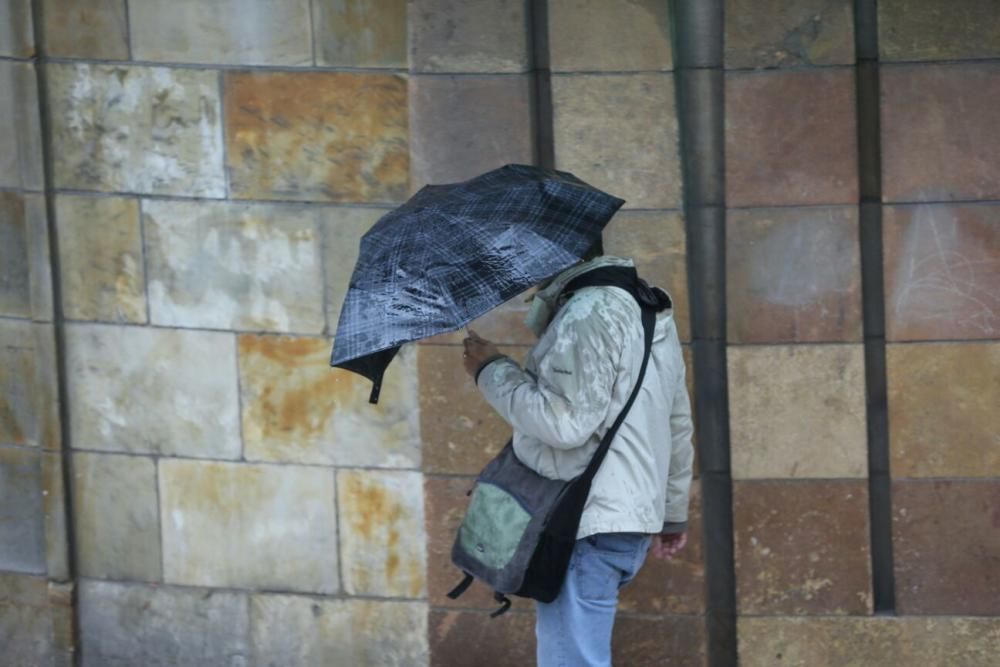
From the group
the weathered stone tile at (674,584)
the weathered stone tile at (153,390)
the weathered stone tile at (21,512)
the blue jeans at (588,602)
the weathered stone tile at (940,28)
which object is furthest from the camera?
the weathered stone tile at (21,512)

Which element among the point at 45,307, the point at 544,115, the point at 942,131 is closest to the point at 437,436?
the point at 544,115

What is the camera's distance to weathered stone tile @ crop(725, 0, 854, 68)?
5445mm

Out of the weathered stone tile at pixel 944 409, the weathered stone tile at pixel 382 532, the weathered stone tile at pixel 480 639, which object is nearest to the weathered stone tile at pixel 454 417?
the weathered stone tile at pixel 382 532

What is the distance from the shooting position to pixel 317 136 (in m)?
5.90

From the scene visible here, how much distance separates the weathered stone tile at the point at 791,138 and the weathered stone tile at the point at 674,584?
111 centimetres

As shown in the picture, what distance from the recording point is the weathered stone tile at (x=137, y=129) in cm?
599

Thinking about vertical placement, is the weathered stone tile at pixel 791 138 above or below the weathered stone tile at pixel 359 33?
below

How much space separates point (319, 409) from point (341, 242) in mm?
595

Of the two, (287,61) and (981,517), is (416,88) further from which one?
(981,517)

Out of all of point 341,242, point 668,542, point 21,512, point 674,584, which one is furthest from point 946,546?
point 21,512

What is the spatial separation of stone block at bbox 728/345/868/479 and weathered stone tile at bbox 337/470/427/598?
1.14m

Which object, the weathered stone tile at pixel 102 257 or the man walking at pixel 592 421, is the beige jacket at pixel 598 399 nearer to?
the man walking at pixel 592 421

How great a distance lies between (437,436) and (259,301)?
798 millimetres

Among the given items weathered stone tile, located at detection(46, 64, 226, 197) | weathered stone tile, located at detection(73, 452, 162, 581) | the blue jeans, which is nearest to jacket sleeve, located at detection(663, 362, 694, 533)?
the blue jeans
